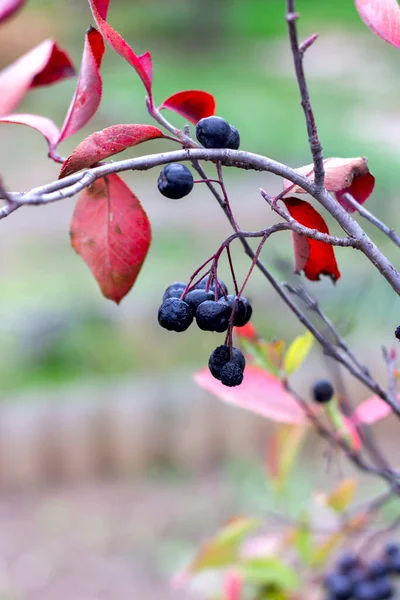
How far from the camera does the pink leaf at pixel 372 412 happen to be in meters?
0.68

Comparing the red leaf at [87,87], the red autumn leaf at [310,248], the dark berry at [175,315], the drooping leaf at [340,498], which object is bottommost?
the drooping leaf at [340,498]

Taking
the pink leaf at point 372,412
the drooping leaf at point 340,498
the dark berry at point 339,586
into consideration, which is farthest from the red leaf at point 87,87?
the dark berry at point 339,586

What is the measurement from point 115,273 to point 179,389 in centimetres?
223

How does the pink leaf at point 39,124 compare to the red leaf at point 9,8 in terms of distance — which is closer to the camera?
the red leaf at point 9,8

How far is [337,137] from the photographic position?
4742 mm

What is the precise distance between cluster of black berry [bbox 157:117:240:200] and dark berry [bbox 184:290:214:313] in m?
0.07

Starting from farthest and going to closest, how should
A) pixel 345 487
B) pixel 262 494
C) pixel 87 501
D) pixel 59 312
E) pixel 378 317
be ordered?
pixel 59 312 → pixel 378 317 → pixel 87 501 → pixel 262 494 → pixel 345 487

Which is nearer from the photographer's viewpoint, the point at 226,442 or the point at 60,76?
the point at 60,76

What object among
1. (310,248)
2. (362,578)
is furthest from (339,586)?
(310,248)

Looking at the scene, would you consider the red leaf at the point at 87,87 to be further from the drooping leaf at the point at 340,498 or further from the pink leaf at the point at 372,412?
the drooping leaf at the point at 340,498

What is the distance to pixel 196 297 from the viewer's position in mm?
442

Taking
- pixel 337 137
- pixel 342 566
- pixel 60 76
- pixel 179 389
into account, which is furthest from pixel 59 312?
pixel 60 76

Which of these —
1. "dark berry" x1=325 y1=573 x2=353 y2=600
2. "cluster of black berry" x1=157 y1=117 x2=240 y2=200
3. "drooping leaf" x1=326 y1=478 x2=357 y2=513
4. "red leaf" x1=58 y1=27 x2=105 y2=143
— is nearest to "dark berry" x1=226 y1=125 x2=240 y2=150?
"cluster of black berry" x1=157 y1=117 x2=240 y2=200

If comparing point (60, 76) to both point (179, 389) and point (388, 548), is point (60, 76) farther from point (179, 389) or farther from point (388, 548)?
point (179, 389)
